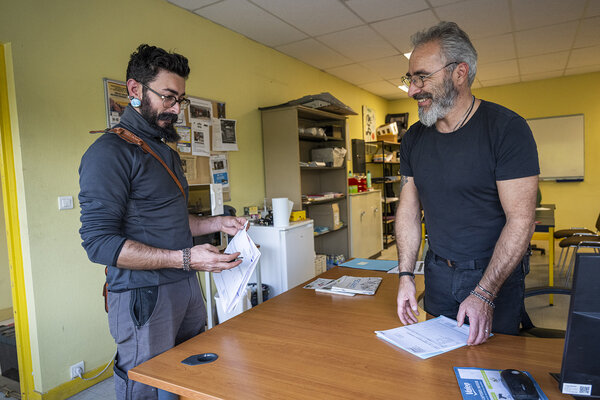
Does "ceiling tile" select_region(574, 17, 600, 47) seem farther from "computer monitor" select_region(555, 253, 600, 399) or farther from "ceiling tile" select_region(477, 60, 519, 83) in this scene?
"computer monitor" select_region(555, 253, 600, 399)

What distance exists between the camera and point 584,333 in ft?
2.41

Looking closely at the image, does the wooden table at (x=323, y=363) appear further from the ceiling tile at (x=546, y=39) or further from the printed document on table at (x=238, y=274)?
the ceiling tile at (x=546, y=39)

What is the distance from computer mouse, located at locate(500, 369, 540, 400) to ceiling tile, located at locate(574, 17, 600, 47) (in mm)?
4530

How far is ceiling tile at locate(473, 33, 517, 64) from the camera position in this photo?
437cm

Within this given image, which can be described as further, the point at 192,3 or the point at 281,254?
the point at 281,254

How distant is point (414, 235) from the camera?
1.55 m

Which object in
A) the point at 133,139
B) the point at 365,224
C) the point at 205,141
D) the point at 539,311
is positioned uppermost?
the point at 205,141

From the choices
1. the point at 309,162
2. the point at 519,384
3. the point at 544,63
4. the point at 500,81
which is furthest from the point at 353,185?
the point at 519,384

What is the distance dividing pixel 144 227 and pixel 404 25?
3551 millimetres

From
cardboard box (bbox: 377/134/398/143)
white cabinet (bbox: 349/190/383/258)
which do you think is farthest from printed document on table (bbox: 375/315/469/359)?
cardboard box (bbox: 377/134/398/143)

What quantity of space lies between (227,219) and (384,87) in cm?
563

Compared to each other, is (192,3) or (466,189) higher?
(192,3)

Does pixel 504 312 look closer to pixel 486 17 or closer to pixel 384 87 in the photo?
pixel 486 17

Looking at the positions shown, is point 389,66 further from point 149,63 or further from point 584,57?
point 149,63
